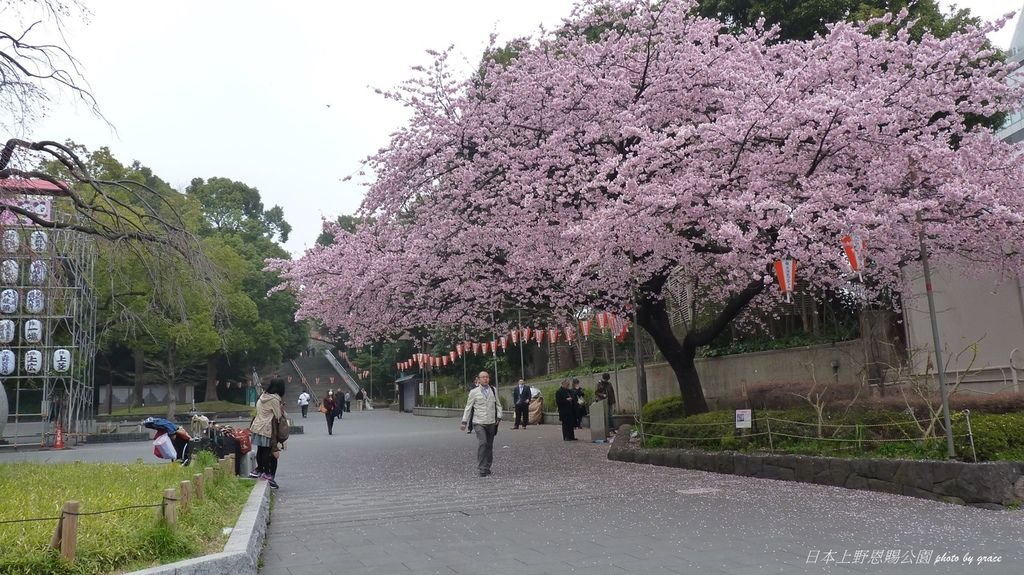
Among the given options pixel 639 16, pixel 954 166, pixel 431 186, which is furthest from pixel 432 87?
pixel 954 166

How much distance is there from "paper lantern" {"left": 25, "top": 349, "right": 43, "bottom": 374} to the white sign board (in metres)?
23.0

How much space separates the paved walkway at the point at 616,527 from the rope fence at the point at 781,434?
0.79 metres

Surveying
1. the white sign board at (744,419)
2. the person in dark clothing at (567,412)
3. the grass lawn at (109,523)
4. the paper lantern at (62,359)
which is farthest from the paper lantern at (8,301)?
the white sign board at (744,419)

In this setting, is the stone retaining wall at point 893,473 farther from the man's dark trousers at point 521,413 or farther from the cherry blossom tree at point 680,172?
the man's dark trousers at point 521,413

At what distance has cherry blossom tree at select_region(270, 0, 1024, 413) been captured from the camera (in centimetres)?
1134

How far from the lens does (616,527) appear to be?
745 centimetres

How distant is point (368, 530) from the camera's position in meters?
7.79

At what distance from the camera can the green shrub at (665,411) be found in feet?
53.5

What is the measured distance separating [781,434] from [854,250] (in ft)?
9.17

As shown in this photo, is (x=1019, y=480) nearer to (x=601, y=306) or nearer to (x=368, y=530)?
(x=368, y=530)

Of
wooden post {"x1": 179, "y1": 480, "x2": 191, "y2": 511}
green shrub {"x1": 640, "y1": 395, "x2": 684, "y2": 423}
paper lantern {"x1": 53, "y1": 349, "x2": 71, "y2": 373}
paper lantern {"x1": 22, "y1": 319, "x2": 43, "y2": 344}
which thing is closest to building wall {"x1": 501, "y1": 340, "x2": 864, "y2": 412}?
green shrub {"x1": 640, "y1": 395, "x2": 684, "y2": 423}

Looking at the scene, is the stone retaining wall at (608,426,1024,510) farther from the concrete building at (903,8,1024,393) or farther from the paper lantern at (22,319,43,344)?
the paper lantern at (22,319,43,344)

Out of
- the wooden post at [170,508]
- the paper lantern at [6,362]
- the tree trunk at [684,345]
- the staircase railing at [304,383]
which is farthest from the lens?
the staircase railing at [304,383]

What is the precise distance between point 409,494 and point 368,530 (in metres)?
2.80
